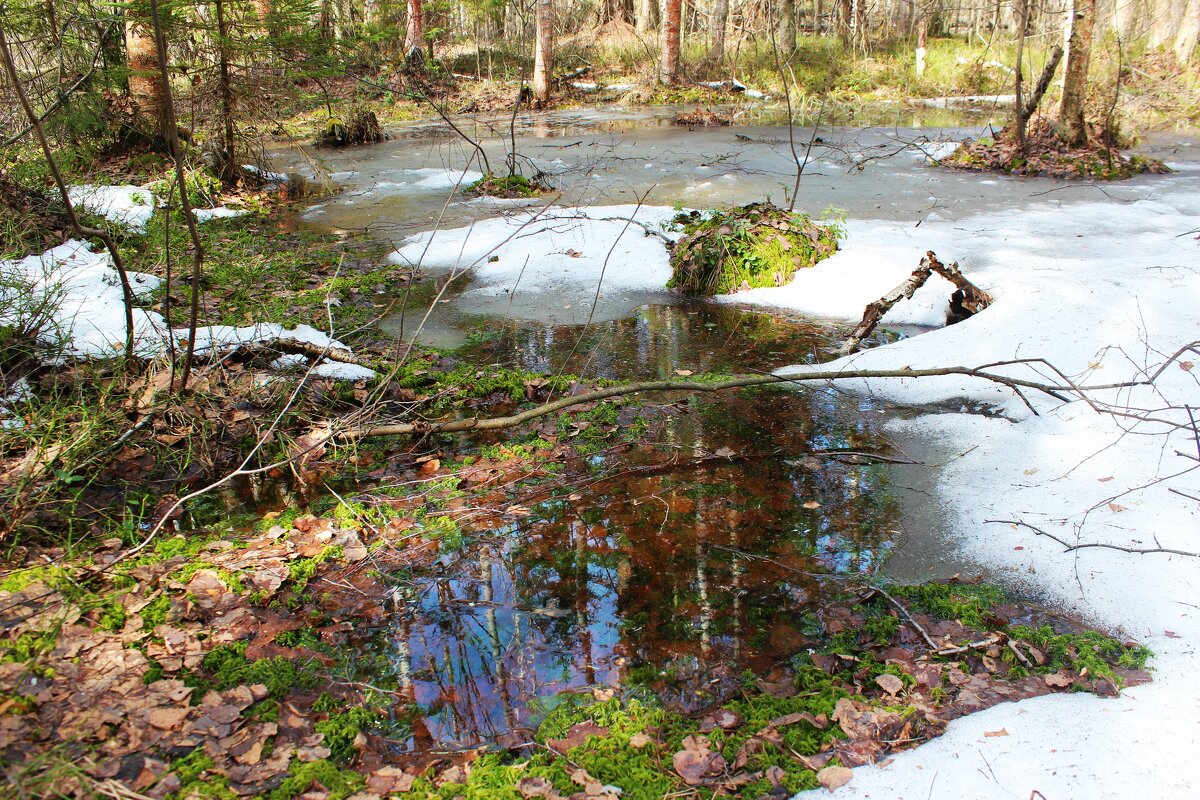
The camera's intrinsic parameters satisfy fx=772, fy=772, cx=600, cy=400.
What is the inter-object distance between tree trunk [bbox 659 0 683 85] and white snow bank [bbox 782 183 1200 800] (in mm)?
15900

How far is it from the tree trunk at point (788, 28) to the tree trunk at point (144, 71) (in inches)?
705

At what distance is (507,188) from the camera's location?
10117 millimetres

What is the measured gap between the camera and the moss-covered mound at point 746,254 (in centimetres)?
661

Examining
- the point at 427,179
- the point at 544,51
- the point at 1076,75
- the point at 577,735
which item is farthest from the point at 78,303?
the point at 544,51

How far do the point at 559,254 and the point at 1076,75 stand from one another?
8.13 meters

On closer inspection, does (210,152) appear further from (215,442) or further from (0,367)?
(215,442)

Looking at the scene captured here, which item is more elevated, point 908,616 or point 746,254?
point 746,254

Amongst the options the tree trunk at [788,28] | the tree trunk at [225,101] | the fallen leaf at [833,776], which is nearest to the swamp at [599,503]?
the fallen leaf at [833,776]

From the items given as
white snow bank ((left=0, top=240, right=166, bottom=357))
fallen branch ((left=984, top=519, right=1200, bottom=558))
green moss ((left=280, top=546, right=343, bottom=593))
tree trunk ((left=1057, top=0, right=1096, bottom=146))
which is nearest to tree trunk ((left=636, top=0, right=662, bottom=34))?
tree trunk ((left=1057, top=0, right=1096, bottom=146))

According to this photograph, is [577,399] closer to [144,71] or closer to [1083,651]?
[1083,651]

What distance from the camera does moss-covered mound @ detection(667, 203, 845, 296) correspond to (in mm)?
6609

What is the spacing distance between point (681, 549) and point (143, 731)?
2014 millimetres

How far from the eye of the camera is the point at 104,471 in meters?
3.77

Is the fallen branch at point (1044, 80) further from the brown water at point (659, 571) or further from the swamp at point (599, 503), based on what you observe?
the brown water at point (659, 571)
